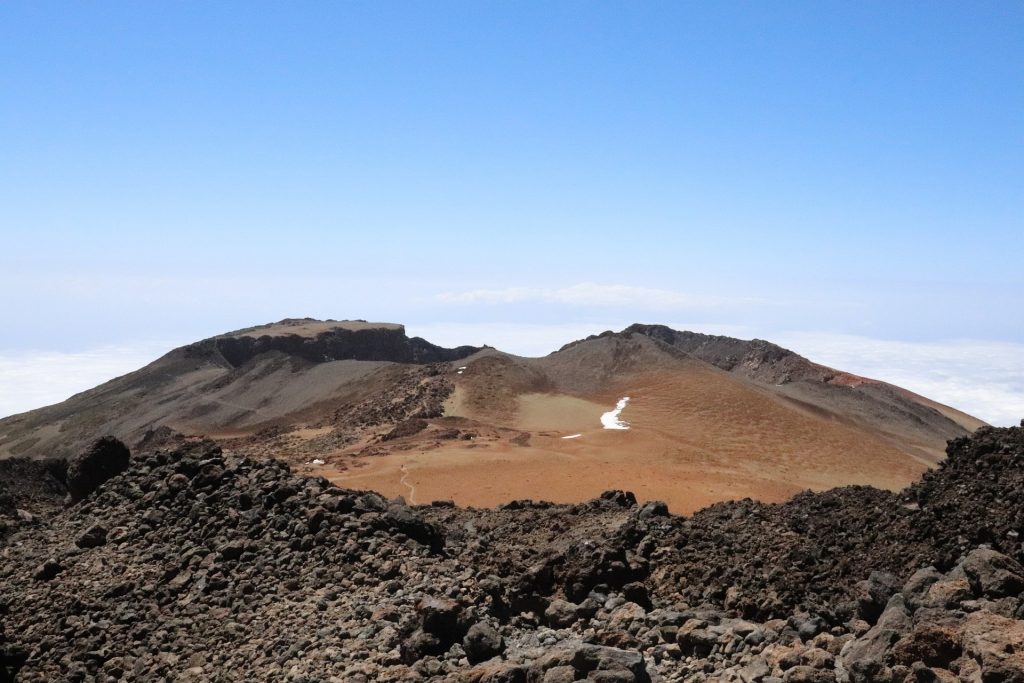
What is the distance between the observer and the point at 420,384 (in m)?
45.7

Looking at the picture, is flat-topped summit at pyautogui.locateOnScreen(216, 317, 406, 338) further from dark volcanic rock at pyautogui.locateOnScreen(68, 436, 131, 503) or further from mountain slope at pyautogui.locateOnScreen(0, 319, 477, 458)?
dark volcanic rock at pyautogui.locateOnScreen(68, 436, 131, 503)

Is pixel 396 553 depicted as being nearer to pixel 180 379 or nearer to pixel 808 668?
pixel 808 668

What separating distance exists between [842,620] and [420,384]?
123 ft

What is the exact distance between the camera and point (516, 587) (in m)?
11.3

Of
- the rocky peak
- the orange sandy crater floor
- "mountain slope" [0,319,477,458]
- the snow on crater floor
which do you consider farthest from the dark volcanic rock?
the rocky peak

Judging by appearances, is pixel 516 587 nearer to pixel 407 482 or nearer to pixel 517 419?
pixel 407 482

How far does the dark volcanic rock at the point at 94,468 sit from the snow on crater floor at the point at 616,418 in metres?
23.2

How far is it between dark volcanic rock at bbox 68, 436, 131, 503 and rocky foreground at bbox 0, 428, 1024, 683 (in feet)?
5.92

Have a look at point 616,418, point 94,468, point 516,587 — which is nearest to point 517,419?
point 616,418

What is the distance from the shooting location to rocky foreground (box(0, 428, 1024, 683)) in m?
7.99

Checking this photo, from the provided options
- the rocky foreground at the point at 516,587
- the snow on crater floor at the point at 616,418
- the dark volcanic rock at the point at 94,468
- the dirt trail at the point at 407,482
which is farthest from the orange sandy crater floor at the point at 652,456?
the rocky foreground at the point at 516,587

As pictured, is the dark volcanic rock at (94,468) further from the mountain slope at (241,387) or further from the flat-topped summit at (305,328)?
the flat-topped summit at (305,328)

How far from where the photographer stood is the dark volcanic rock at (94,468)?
1728 centimetres

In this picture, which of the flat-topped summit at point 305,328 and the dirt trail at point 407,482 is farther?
the flat-topped summit at point 305,328
